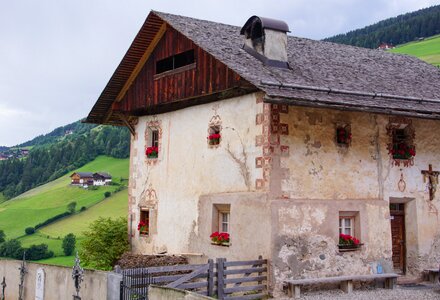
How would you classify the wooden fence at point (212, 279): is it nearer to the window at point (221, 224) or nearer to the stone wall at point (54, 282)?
the stone wall at point (54, 282)

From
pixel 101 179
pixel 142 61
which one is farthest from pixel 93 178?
pixel 142 61

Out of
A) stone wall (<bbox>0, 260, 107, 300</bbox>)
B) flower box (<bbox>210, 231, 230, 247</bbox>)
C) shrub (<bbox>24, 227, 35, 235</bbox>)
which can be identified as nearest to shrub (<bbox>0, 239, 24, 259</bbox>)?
shrub (<bbox>24, 227, 35, 235</bbox>)

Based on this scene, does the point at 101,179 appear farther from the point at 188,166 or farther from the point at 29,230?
the point at 188,166

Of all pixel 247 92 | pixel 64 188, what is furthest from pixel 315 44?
pixel 64 188

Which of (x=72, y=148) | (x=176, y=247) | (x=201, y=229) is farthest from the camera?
(x=72, y=148)

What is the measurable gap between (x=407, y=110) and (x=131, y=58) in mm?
9351

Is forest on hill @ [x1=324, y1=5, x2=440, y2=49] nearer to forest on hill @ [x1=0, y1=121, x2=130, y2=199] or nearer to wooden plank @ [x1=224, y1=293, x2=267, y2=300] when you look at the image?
forest on hill @ [x1=0, y1=121, x2=130, y2=199]

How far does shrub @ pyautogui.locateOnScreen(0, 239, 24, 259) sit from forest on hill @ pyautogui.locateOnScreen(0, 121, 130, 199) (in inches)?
1261

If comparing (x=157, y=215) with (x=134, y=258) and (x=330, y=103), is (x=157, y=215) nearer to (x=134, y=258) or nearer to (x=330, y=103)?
(x=134, y=258)

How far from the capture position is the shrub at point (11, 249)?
67619mm

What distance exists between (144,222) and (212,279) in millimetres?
6978

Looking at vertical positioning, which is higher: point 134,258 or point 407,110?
point 407,110

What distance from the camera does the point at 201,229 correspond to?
1770 cm

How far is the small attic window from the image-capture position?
60.5 ft
